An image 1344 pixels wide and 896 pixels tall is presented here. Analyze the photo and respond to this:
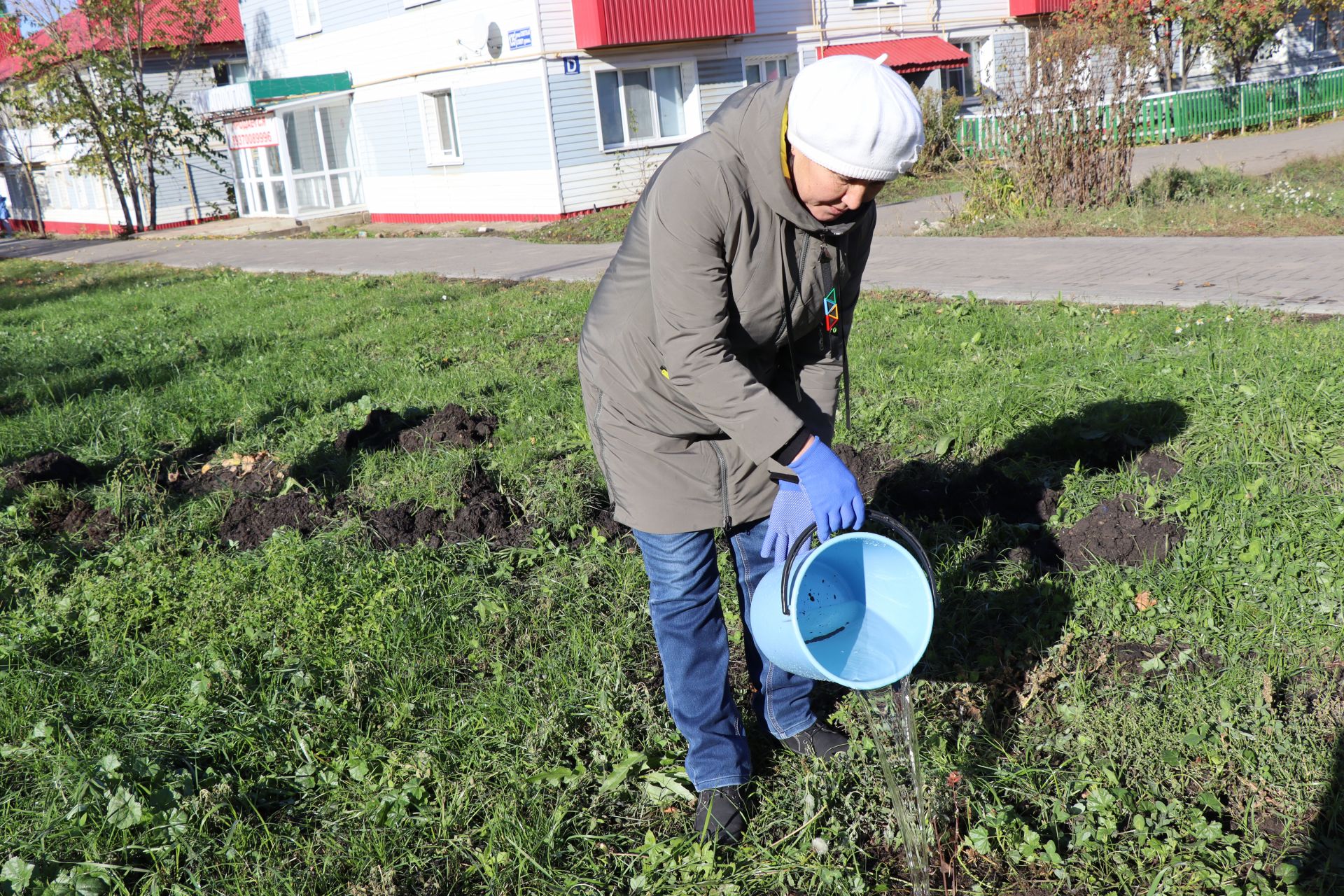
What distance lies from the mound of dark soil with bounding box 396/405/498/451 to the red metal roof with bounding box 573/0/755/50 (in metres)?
13.4

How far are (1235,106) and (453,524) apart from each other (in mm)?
24290

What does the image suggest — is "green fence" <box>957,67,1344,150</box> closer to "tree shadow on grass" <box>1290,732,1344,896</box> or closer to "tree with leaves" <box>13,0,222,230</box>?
"tree shadow on grass" <box>1290,732,1344,896</box>

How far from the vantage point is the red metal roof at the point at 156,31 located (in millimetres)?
26781

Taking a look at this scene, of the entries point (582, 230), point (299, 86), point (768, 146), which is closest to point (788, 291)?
point (768, 146)

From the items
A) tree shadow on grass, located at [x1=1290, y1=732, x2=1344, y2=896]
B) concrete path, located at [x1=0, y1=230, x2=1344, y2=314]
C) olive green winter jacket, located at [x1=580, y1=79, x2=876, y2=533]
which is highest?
olive green winter jacket, located at [x1=580, y1=79, x2=876, y2=533]

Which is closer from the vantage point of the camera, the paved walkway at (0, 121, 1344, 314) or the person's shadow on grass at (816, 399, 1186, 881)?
the person's shadow on grass at (816, 399, 1186, 881)

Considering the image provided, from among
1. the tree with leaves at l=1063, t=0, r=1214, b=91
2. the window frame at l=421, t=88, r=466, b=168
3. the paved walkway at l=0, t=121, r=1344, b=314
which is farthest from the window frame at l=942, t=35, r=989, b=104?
the window frame at l=421, t=88, r=466, b=168

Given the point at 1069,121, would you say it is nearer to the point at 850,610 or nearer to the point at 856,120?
the point at 850,610

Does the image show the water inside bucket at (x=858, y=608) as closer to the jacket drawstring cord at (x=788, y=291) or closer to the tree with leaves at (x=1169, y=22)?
the jacket drawstring cord at (x=788, y=291)

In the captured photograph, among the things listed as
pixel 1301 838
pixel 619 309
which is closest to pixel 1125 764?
pixel 1301 838

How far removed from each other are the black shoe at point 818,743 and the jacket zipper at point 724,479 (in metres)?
0.75

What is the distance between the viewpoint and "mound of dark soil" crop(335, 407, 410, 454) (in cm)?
525

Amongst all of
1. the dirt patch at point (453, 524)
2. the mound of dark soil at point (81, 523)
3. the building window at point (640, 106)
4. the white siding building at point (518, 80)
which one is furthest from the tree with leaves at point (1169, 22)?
the mound of dark soil at point (81, 523)

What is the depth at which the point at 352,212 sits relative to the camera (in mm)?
Answer: 24125
